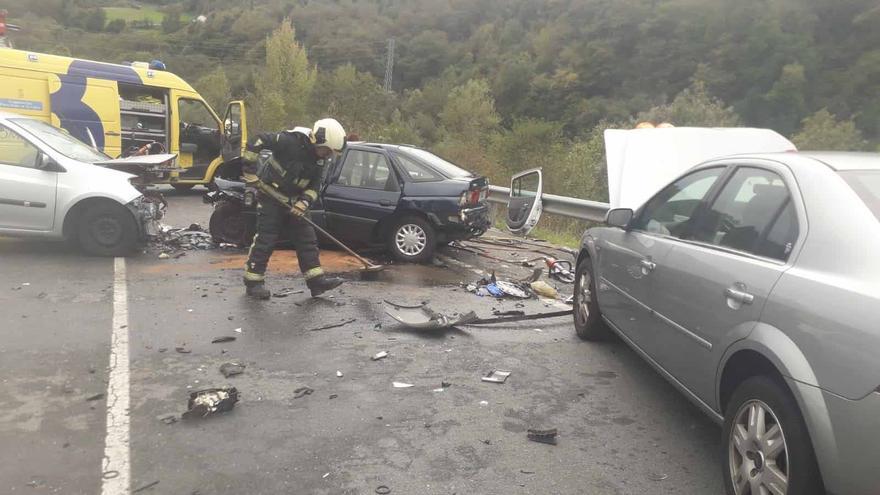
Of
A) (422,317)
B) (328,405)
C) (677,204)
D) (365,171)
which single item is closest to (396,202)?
(365,171)

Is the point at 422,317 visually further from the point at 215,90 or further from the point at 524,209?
the point at 215,90

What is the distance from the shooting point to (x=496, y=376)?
439 centimetres

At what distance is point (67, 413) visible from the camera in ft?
11.6

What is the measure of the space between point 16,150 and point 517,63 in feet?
235

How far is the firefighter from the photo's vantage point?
6199mm

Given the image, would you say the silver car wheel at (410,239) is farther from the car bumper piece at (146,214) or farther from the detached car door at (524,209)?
the car bumper piece at (146,214)

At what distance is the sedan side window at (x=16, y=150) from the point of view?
7.04 m

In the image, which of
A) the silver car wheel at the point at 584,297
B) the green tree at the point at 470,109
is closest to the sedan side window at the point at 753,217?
the silver car wheel at the point at 584,297

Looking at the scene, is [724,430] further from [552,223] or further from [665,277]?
[552,223]

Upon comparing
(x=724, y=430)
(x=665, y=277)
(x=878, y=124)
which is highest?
(x=878, y=124)

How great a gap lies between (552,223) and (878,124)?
4527 cm

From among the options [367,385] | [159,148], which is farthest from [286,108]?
[367,385]

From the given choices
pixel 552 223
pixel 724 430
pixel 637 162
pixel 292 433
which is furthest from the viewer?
pixel 552 223

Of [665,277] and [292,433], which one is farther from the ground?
[665,277]
